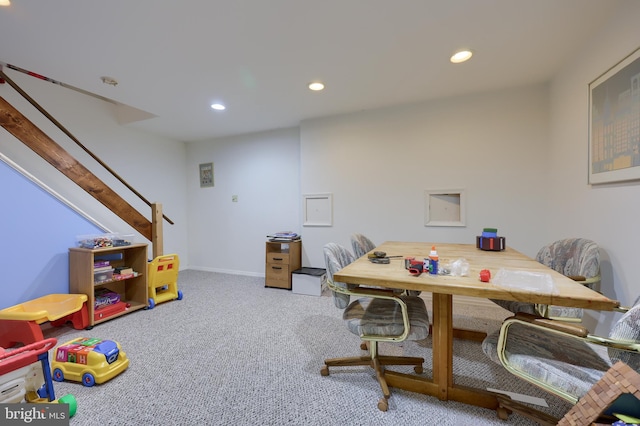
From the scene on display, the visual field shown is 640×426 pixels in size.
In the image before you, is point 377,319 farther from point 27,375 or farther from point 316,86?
point 316,86

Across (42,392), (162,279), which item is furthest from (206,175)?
(42,392)

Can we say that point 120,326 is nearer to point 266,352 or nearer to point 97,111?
point 266,352

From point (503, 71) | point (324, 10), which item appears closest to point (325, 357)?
point (324, 10)

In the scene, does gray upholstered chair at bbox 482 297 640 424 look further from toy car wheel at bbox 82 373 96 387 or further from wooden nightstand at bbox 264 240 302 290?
wooden nightstand at bbox 264 240 302 290

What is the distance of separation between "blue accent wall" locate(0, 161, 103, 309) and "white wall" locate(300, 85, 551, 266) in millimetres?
2602

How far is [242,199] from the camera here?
13.9ft

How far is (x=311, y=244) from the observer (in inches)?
142

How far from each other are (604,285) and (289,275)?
2.97 meters

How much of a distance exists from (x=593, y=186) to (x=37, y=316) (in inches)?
168

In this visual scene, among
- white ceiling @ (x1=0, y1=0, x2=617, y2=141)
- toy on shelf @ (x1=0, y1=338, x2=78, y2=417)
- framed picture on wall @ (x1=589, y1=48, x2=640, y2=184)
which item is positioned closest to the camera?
toy on shelf @ (x1=0, y1=338, x2=78, y2=417)

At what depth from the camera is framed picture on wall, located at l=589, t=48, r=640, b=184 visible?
146 cm

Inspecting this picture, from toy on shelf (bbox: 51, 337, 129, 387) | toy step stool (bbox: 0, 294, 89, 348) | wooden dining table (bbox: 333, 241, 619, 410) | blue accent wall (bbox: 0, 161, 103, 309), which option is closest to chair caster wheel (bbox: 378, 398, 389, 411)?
wooden dining table (bbox: 333, 241, 619, 410)

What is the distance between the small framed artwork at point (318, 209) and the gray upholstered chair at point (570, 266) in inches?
84.8

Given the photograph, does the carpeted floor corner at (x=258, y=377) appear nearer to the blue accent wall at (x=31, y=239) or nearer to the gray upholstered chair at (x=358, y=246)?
the blue accent wall at (x=31, y=239)
